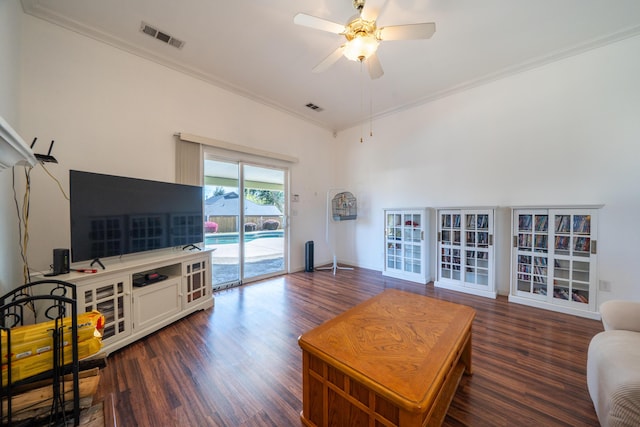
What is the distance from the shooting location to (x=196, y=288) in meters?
2.73

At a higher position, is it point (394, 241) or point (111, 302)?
point (394, 241)

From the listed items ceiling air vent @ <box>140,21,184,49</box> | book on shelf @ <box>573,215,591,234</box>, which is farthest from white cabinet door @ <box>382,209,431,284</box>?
ceiling air vent @ <box>140,21,184,49</box>

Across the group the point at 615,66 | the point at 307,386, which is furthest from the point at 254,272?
the point at 615,66

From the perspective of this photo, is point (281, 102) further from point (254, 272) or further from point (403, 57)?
point (254, 272)

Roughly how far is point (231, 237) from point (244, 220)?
13.6 inches

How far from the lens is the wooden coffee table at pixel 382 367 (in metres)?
0.98

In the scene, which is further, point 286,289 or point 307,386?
point 286,289

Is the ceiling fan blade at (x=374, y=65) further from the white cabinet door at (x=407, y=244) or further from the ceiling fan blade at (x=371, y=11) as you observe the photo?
the white cabinet door at (x=407, y=244)

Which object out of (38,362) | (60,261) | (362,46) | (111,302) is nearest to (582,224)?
(362,46)

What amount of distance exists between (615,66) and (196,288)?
5533 mm

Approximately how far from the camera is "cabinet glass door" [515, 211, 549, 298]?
2812mm

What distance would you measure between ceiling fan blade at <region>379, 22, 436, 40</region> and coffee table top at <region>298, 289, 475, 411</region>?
224 centimetres

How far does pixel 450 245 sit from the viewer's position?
3.54 meters

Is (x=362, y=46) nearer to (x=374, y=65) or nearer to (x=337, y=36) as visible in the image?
(x=374, y=65)
